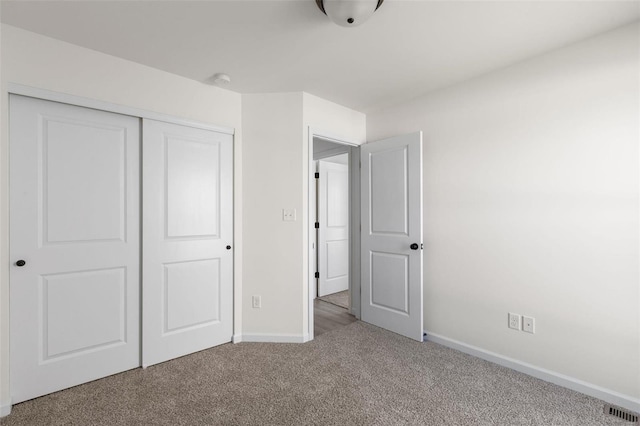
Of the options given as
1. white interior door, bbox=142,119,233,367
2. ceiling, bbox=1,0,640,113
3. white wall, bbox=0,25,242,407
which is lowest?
white interior door, bbox=142,119,233,367

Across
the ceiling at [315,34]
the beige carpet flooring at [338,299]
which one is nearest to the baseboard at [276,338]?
the beige carpet flooring at [338,299]

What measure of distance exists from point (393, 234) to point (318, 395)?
165cm

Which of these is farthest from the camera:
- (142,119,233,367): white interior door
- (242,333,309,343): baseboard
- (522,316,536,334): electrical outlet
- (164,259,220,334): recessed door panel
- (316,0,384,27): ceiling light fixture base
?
(242,333,309,343): baseboard

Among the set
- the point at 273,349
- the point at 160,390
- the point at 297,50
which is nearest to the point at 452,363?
the point at 273,349

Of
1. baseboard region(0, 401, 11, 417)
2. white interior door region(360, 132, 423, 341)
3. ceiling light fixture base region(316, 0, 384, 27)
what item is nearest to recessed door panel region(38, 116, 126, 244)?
baseboard region(0, 401, 11, 417)

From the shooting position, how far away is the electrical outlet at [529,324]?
2.23 meters

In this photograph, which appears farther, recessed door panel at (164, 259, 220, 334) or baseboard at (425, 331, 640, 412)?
recessed door panel at (164, 259, 220, 334)

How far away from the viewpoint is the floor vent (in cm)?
174

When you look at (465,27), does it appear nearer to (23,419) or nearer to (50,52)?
(50,52)

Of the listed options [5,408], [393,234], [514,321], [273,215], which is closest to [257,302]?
[273,215]

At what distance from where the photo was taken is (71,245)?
6.78 feet

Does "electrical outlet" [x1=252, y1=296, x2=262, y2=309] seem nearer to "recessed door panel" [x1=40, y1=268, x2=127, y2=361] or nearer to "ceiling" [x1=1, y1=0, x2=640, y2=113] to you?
"recessed door panel" [x1=40, y1=268, x2=127, y2=361]

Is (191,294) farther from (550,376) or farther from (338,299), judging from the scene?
(550,376)

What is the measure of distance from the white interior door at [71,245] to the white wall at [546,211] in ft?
8.72
